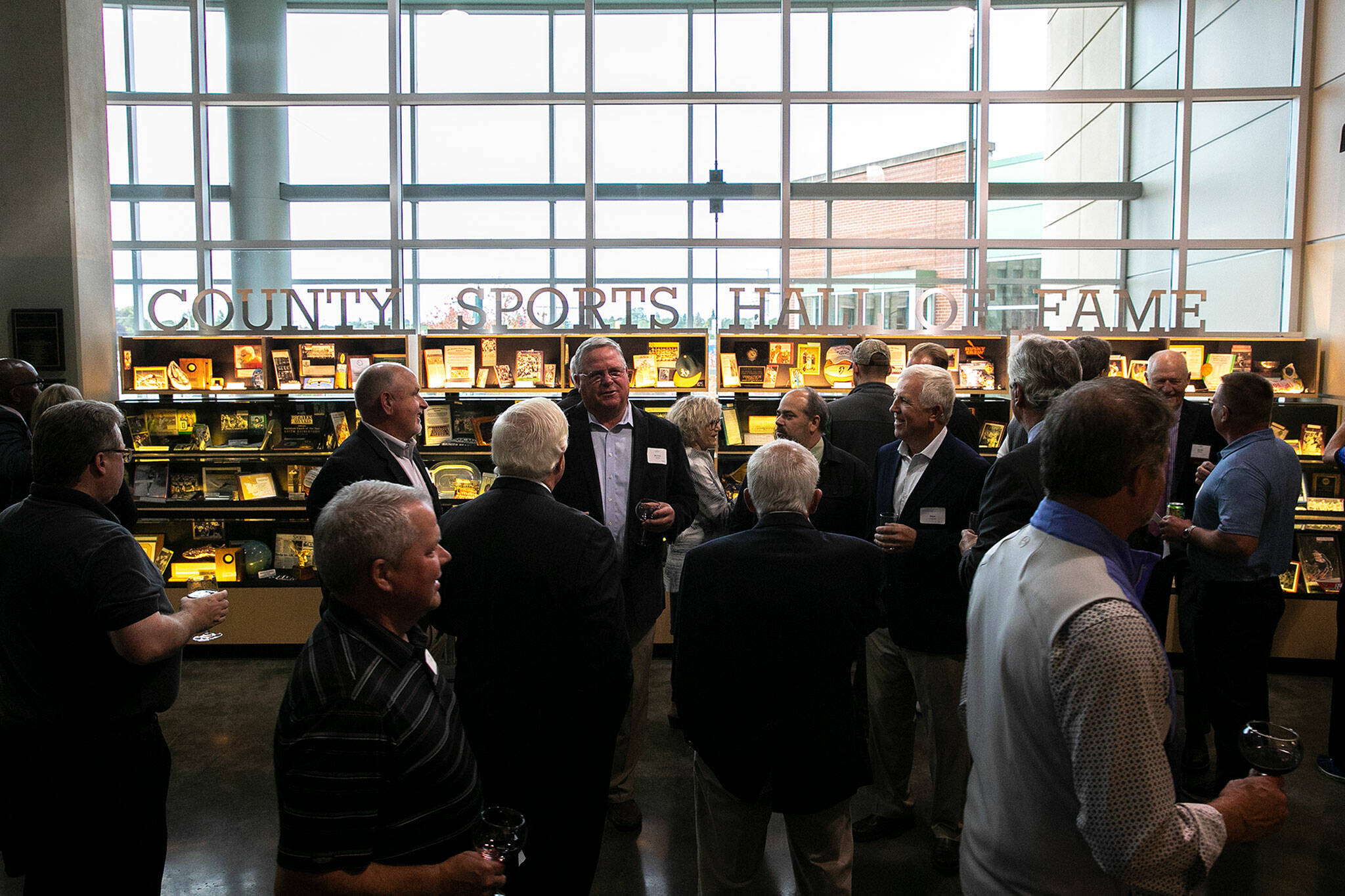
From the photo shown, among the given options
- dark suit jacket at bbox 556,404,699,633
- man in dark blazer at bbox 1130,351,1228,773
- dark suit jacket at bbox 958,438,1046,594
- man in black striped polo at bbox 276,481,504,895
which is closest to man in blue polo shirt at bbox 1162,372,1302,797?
man in dark blazer at bbox 1130,351,1228,773

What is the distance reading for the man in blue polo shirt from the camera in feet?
11.6

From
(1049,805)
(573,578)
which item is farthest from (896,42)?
(1049,805)

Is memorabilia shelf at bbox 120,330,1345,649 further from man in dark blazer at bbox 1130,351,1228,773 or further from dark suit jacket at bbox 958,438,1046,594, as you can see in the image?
dark suit jacket at bbox 958,438,1046,594

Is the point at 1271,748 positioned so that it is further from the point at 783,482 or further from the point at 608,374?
the point at 608,374

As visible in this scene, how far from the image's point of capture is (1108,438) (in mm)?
1403

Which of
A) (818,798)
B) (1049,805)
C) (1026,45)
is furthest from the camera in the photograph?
(1026,45)

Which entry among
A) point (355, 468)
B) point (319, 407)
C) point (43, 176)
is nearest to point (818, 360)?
point (319, 407)

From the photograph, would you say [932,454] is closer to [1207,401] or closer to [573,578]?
[573,578]

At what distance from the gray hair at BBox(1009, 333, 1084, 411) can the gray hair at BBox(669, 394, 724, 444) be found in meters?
1.67

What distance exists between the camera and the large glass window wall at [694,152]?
7.22 meters

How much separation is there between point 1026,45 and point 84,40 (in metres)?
7.70

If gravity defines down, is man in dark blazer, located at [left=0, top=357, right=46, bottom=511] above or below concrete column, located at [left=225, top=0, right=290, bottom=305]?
below

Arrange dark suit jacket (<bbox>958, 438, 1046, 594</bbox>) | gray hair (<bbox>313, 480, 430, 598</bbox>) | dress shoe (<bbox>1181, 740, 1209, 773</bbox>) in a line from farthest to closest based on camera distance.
Result: dress shoe (<bbox>1181, 740, 1209, 773</bbox>), dark suit jacket (<bbox>958, 438, 1046, 594</bbox>), gray hair (<bbox>313, 480, 430, 598</bbox>)

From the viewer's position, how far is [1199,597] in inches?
150
